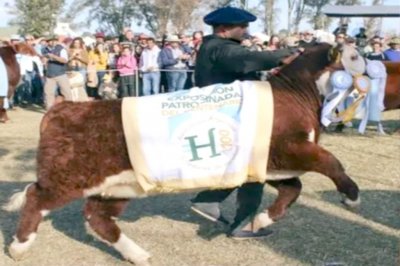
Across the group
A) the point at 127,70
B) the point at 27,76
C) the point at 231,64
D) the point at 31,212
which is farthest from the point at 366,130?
the point at 27,76

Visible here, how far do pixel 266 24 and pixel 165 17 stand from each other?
8780 millimetres

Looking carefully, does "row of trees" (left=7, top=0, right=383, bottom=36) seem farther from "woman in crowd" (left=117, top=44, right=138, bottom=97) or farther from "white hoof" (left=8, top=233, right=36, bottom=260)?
"white hoof" (left=8, top=233, right=36, bottom=260)

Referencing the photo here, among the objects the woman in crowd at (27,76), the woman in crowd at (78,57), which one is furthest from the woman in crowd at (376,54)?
the woman in crowd at (27,76)

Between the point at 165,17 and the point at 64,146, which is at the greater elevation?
the point at 64,146

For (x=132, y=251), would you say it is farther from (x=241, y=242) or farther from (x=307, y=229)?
(x=307, y=229)

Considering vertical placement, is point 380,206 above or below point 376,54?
below

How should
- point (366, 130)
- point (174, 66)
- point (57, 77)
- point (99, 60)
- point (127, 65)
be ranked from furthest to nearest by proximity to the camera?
point (99, 60), point (127, 65), point (174, 66), point (57, 77), point (366, 130)

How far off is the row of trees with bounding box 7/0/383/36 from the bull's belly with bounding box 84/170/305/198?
39.9 m

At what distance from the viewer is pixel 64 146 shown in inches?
178

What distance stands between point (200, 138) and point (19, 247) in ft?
5.49

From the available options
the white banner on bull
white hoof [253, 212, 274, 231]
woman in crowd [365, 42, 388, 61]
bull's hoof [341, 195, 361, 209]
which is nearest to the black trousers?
white hoof [253, 212, 274, 231]

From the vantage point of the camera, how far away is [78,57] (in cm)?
1539

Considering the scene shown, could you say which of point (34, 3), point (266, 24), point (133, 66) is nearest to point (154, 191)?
point (133, 66)

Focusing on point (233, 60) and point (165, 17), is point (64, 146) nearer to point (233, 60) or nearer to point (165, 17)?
point (233, 60)
